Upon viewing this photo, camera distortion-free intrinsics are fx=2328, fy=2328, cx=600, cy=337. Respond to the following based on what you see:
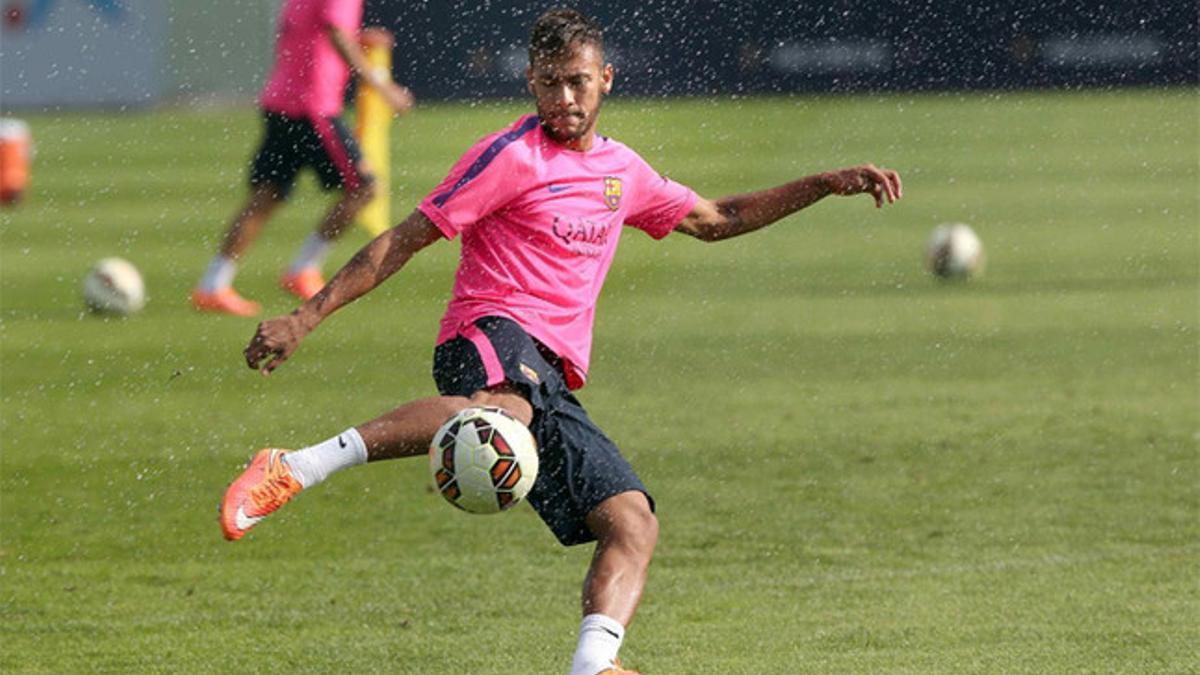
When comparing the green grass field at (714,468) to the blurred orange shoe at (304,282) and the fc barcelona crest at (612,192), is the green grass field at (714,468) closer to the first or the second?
the blurred orange shoe at (304,282)

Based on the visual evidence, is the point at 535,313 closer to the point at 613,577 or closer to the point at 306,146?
the point at 613,577

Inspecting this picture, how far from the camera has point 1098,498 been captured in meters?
7.81

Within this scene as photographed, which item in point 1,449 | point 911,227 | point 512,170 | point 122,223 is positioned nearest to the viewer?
point 512,170

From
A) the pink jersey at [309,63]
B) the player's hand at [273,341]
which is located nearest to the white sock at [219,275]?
the pink jersey at [309,63]

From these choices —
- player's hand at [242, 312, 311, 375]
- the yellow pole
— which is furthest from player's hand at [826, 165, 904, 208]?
the yellow pole

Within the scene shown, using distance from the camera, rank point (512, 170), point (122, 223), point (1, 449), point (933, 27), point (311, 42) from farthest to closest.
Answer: point (933, 27) → point (122, 223) → point (311, 42) → point (1, 449) → point (512, 170)

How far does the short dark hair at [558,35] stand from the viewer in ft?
18.4

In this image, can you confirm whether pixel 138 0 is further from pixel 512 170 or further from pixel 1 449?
pixel 512 170

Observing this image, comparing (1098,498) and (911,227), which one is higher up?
(1098,498)

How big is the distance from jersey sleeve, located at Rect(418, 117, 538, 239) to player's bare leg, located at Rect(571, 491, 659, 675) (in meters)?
0.76

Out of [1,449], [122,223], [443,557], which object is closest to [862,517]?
[443,557]

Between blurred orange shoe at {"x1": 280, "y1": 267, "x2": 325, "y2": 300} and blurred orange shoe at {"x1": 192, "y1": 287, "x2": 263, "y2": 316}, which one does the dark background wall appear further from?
blurred orange shoe at {"x1": 192, "y1": 287, "x2": 263, "y2": 316}

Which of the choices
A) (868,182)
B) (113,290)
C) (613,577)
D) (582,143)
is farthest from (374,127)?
(613,577)

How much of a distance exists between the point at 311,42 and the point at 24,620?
313 inches
